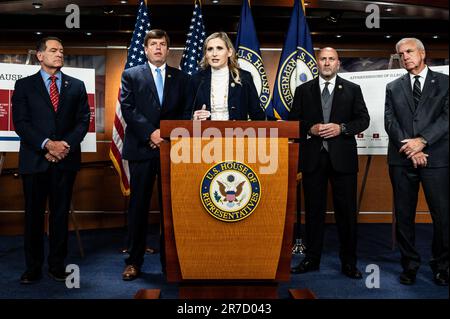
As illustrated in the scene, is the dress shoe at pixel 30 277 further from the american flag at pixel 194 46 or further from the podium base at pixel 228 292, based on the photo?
the american flag at pixel 194 46

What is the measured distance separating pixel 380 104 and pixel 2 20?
467 centimetres

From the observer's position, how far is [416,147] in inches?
134

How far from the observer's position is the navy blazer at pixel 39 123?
3.66 metres

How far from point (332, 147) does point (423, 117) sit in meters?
0.73

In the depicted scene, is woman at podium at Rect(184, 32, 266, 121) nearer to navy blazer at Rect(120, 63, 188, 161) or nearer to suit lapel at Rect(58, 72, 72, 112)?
navy blazer at Rect(120, 63, 188, 161)

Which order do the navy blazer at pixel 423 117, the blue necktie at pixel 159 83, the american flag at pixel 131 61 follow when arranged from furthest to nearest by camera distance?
the american flag at pixel 131 61 < the blue necktie at pixel 159 83 < the navy blazer at pixel 423 117

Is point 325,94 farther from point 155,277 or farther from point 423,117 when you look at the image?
point 155,277

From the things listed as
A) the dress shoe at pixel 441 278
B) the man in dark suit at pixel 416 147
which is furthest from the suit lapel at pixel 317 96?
the dress shoe at pixel 441 278

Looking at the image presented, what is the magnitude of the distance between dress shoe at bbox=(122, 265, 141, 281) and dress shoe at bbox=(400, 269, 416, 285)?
1.91 meters

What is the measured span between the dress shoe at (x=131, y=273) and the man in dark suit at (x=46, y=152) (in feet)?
1.41

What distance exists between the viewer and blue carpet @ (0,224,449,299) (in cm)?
336

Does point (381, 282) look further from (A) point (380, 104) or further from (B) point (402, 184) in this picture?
(A) point (380, 104)

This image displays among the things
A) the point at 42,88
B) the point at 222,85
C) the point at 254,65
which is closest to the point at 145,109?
the point at 222,85

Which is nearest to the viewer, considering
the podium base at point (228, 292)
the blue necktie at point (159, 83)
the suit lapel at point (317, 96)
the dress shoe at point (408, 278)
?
the podium base at point (228, 292)
